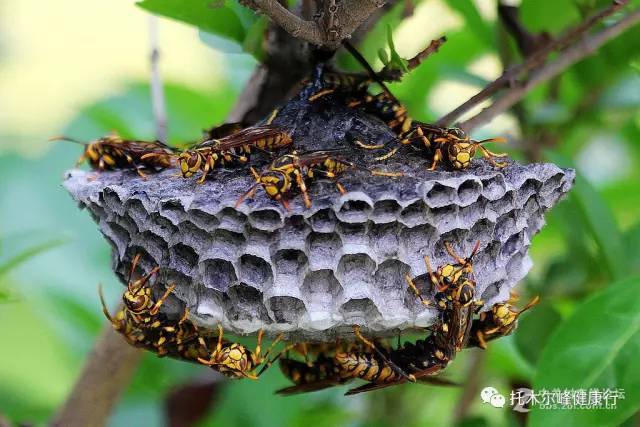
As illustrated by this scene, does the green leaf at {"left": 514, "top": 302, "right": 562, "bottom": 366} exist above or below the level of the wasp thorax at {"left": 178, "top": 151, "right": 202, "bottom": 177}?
above

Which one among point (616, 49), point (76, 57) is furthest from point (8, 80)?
point (616, 49)

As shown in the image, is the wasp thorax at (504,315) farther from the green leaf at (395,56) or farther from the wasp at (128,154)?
the wasp at (128,154)

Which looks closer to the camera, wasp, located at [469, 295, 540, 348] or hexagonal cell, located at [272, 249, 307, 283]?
hexagonal cell, located at [272, 249, 307, 283]

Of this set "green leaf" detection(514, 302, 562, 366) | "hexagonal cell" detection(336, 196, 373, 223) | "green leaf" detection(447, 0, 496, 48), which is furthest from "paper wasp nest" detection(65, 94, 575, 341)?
"green leaf" detection(447, 0, 496, 48)

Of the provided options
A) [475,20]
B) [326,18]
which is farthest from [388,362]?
[475,20]

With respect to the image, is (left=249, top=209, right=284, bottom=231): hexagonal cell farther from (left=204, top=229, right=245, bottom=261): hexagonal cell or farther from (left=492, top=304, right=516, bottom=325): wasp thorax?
(left=492, top=304, right=516, bottom=325): wasp thorax
